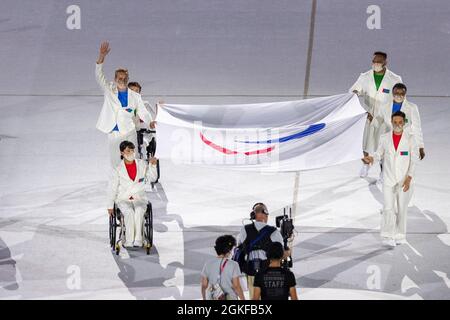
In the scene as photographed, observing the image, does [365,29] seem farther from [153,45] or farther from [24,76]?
[24,76]

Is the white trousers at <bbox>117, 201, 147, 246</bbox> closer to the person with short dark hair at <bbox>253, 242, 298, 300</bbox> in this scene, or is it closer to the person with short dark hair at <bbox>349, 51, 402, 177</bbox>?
the person with short dark hair at <bbox>253, 242, 298, 300</bbox>

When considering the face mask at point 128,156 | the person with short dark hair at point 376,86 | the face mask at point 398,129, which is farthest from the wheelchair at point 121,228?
the person with short dark hair at point 376,86

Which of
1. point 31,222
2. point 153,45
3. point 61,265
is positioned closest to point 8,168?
point 31,222

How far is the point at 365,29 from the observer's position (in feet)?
80.1

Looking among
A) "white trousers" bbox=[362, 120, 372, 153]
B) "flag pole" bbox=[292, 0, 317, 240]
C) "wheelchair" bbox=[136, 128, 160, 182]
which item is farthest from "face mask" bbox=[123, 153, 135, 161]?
"white trousers" bbox=[362, 120, 372, 153]

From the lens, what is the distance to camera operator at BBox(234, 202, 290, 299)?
13.6 meters

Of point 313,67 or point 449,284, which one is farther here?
point 313,67

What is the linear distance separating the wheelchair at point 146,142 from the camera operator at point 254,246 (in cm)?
401

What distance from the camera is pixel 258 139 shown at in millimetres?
16359

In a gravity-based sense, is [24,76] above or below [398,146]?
above

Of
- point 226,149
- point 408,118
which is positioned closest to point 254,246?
point 226,149

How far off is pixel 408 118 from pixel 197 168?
3.60 metres

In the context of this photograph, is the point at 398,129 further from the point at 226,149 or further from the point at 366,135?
the point at 366,135

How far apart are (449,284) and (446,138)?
533 centimetres
